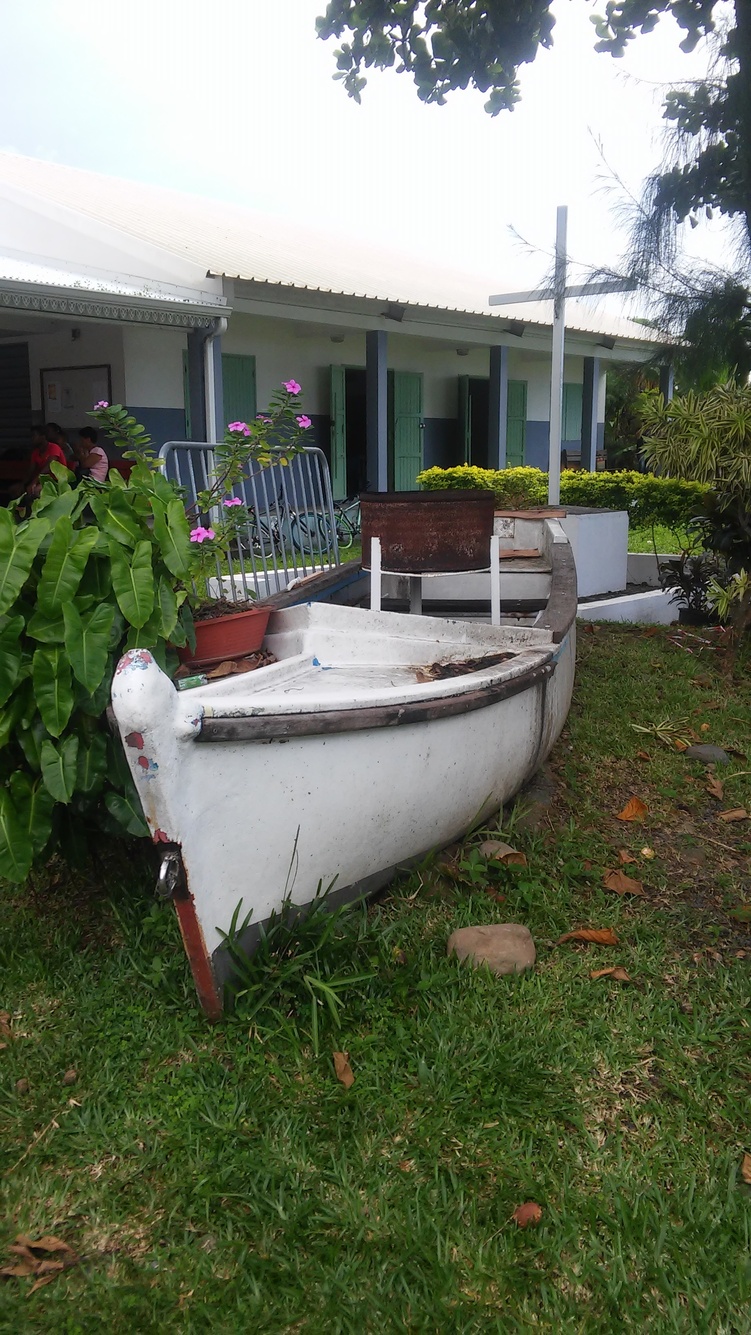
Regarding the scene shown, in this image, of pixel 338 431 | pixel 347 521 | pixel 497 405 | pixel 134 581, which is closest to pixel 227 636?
pixel 134 581

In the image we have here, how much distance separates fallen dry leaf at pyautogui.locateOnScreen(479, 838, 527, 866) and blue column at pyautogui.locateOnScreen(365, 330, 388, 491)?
32.8 ft

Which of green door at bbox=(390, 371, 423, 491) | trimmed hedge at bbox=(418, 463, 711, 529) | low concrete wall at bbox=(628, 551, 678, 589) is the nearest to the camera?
low concrete wall at bbox=(628, 551, 678, 589)

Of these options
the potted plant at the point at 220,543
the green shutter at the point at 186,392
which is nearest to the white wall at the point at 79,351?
the green shutter at the point at 186,392

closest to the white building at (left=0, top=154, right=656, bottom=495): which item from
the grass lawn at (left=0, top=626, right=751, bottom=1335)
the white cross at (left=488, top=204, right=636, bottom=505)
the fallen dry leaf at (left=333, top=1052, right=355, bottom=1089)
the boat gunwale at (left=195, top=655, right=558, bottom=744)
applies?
the white cross at (left=488, top=204, right=636, bottom=505)

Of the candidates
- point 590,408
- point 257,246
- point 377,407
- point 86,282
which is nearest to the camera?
point 86,282

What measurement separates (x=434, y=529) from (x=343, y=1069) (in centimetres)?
316

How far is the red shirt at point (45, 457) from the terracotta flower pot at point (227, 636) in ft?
18.9

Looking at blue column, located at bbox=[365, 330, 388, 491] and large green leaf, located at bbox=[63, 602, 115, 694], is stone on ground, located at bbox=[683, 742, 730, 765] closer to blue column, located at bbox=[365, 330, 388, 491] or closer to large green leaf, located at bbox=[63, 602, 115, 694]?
large green leaf, located at bbox=[63, 602, 115, 694]

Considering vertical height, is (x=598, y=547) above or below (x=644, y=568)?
above

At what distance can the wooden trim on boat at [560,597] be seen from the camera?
15.5ft

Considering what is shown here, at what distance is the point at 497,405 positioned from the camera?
632 inches

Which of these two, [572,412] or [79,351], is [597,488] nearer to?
[572,412]

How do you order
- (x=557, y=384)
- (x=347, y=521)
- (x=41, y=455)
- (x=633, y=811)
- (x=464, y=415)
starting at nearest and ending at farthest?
(x=633, y=811), (x=41, y=455), (x=557, y=384), (x=347, y=521), (x=464, y=415)

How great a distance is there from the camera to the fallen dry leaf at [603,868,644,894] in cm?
382
